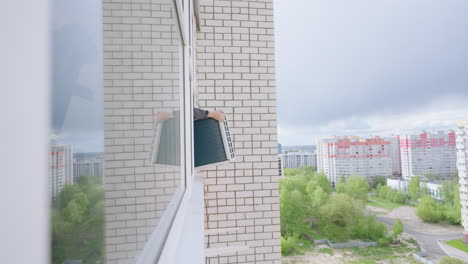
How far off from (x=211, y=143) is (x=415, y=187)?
14606 millimetres

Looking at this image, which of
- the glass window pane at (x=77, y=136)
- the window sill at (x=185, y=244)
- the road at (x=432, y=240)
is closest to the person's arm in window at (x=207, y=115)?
the window sill at (x=185, y=244)

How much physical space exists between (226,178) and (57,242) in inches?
99.5

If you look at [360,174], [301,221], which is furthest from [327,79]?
[301,221]

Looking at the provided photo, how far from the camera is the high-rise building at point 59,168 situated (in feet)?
0.37

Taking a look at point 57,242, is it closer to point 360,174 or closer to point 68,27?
point 68,27

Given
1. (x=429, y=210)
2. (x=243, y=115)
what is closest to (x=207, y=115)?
(x=243, y=115)

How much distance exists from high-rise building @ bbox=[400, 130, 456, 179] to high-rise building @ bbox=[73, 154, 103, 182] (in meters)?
14.8

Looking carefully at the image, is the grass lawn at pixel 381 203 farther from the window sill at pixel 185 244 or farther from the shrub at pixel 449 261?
the window sill at pixel 185 244

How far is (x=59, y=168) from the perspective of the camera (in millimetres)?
121

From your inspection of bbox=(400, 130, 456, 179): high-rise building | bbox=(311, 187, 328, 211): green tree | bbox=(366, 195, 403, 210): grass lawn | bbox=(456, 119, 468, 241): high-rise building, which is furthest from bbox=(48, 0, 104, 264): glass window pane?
bbox=(366, 195, 403, 210): grass lawn

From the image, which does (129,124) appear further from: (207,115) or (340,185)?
(340,185)

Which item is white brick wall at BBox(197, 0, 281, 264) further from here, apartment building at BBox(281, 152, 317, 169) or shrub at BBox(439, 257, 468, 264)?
shrub at BBox(439, 257, 468, 264)

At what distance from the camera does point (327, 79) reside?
19.9 m

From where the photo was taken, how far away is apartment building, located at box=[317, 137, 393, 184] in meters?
13.0
